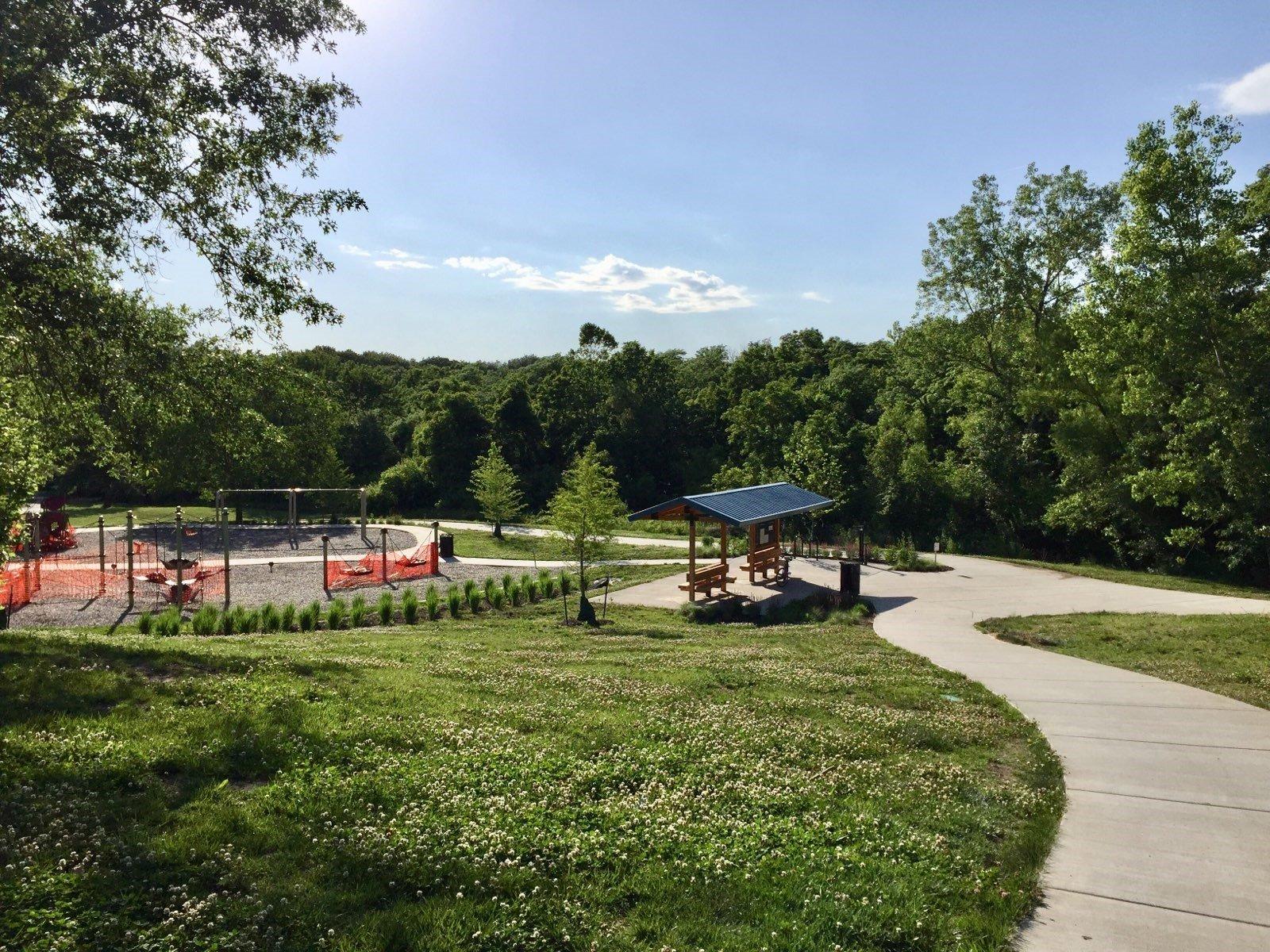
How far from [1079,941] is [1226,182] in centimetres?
2142

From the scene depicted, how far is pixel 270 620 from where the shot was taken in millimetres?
→ 17312

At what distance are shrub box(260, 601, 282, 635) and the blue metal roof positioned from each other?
27.1ft

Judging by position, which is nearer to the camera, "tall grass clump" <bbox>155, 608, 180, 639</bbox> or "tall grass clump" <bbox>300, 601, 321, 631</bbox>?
"tall grass clump" <bbox>155, 608, 180, 639</bbox>

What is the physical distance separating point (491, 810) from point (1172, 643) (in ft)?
46.2

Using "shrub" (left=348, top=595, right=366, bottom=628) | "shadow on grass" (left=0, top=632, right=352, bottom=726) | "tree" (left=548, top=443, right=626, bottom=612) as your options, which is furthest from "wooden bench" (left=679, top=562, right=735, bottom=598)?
"shadow on grass" (left=0, top=632, right=352, bottom=726)

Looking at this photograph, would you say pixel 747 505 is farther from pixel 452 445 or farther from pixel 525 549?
pixel 452 445

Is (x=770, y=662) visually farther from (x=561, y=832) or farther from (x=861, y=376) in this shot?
(x=861, y=376)

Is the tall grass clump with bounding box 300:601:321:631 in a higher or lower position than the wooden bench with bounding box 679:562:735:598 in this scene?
lower

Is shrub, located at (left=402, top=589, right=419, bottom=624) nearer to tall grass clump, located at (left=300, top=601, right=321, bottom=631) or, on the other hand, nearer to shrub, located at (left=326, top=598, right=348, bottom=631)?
shrub, located at (left=326, top=598, right=348, bottom=631)

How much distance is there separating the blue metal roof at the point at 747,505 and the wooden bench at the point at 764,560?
1.03 metres

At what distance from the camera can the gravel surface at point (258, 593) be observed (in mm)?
18391

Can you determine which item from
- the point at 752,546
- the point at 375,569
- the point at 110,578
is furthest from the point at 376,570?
the point at 752,546

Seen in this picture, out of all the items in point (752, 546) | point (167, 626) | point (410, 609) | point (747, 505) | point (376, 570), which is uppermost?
point (747, 505)

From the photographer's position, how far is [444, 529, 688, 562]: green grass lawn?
31031 mm
